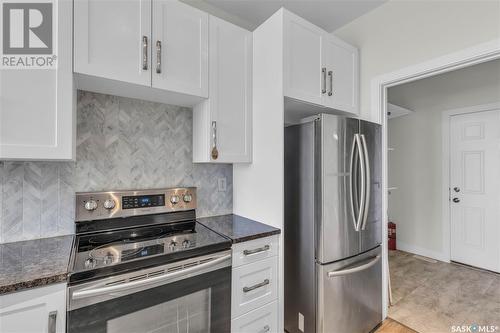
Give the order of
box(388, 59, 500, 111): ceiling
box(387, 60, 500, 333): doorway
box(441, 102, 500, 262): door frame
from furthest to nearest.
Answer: box(441, 102, 500, 262): door frame < box(388, 59, 500, 111): ceiling < box(387, 60, 500, 333): doorway

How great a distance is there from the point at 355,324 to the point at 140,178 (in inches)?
75.4

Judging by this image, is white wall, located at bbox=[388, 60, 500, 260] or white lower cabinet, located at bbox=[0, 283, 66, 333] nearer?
white lower cabinet, located at bbox=[0, 283, 66, 333]

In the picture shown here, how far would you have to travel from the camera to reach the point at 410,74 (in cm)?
187

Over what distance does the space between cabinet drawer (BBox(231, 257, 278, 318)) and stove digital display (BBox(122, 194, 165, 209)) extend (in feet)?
2.39

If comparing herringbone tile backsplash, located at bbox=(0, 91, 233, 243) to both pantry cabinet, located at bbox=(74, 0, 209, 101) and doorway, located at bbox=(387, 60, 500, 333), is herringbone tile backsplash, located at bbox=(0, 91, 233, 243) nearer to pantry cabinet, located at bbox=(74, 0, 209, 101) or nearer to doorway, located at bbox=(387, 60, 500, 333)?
pantry cabinet, located at bbox=(74, 0, 209, 101)

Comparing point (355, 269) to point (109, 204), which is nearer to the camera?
point (109, 204)

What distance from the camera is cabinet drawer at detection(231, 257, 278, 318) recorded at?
147cm

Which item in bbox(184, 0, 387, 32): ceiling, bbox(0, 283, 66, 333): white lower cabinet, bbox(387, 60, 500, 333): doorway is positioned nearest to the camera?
bbox(0, 283, 66, 333): white lower cabinet

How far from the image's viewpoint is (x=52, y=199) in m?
1.44

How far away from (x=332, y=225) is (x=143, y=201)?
131 cm

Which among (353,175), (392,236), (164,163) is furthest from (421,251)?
(164,163)

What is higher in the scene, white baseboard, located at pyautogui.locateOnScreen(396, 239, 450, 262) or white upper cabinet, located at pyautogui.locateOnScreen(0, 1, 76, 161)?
white upper cabinet, located at pyautogui.locateOnScreen(0, 1, 76, 161)

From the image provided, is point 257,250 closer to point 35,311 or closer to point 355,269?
point 355,269

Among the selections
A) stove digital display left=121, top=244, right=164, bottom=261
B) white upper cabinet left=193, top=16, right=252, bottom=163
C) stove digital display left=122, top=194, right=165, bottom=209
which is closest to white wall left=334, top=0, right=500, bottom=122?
white upper cabinet left=193, top=16, right=252, bottom=163
